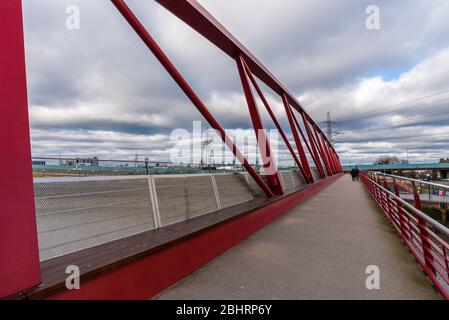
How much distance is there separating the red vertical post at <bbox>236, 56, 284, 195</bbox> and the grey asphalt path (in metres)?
2.38

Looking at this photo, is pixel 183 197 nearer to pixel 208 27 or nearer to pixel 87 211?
pixel 87 211

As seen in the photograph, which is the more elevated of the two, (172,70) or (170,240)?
(172,70)

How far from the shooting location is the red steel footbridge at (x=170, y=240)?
5.73 ft

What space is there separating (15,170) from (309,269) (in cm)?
342

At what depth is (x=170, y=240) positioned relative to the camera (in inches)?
111

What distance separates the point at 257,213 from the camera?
208 inches

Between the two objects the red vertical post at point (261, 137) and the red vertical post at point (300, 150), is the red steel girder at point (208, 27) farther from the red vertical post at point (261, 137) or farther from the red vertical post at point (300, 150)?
the red vertical post at point (300, 150)

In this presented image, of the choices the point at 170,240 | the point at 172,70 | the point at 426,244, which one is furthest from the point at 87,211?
the point at 426,244

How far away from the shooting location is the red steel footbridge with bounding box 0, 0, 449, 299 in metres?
1.75

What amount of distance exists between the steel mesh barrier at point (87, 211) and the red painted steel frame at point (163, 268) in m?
0.66

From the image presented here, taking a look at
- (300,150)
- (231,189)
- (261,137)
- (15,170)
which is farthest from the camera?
(300,150)

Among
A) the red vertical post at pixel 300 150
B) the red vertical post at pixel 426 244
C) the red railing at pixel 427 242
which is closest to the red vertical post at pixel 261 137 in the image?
the red railing at pixel 427 242

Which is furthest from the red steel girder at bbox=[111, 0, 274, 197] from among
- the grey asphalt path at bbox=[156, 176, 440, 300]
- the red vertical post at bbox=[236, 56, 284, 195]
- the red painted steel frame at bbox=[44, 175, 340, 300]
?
the grey asphalt path at bbox=[156, 176, 440, 300]

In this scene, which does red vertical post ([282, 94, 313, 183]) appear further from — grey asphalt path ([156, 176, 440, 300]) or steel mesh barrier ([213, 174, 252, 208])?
grey asphalt path ([156, 176, 440, 300])
